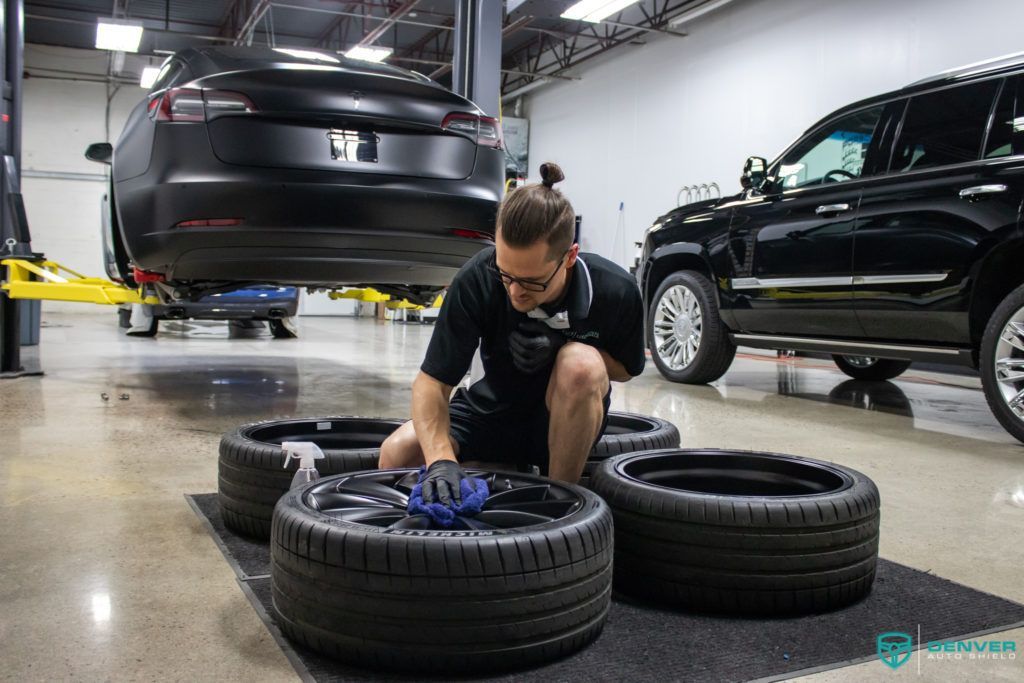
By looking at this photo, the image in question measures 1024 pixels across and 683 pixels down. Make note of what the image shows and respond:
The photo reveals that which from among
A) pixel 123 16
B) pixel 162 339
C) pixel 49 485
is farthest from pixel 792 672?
pixel 123 16

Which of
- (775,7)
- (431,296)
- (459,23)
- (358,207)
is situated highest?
(775,7)

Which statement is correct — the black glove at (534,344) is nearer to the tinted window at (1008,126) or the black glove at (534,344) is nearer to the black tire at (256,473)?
the black tire at (256,473)

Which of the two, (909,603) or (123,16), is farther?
(123,16)

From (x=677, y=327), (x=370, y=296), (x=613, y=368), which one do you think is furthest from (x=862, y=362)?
(x=613, y=368)

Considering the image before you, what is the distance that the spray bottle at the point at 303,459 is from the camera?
1819mm

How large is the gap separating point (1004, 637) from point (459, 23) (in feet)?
13.5

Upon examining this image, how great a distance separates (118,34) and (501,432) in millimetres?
12162

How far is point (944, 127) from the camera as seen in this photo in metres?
3.85

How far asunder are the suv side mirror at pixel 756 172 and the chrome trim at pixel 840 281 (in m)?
0.55

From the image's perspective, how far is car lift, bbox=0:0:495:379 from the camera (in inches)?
180

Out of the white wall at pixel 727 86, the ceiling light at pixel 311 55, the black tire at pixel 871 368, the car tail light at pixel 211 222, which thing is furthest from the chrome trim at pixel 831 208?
the white wall at pixel 727 86

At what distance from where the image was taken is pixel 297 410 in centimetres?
392

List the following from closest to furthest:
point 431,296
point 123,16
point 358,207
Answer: point 358,207 < point 431,296 < point 123,16

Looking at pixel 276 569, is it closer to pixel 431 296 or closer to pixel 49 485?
pixel 49 485
